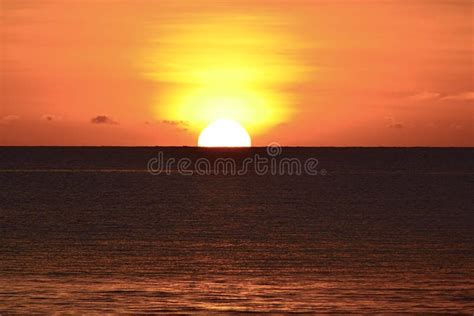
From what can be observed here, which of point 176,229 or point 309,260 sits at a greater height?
point 176,229

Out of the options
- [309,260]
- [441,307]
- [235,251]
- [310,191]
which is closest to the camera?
[441,307]

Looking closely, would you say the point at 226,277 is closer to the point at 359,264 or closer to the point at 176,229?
the point at 359,264

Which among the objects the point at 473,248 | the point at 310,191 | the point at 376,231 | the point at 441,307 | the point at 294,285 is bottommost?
the point at 441,307

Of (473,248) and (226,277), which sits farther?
(473,248)

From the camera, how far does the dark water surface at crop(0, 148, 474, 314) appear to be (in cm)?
3338

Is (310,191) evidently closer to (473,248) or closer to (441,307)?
(473,248)

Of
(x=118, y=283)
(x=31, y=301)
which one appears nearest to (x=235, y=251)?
(x=118, y=283)

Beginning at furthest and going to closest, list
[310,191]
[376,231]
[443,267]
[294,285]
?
[310,191], [376,231], [443,267], [294,285]

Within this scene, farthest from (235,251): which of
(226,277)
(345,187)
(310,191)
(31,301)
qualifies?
(345,187)

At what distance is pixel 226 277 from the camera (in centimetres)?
3919

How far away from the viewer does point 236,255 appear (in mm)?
47031

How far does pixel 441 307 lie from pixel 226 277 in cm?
1042

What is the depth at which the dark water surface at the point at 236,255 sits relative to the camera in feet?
109

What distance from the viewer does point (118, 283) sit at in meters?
37.1
